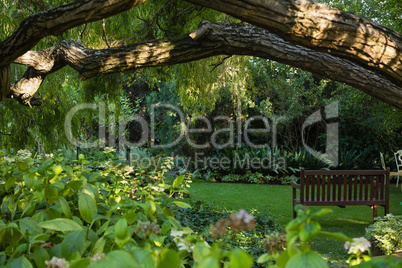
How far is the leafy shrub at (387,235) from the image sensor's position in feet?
13.6

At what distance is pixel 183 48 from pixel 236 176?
908cm

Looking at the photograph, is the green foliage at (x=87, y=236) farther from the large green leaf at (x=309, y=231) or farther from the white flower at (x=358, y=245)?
the white flower at (x=358, y=245)

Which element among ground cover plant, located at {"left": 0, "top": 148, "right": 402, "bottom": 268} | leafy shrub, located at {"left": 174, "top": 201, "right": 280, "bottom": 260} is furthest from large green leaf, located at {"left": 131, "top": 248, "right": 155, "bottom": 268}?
leafy shrub, located at {"left": 174, "top": 201, "right": 280, "bottom": 260}

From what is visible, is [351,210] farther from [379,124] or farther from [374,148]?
[374,148]

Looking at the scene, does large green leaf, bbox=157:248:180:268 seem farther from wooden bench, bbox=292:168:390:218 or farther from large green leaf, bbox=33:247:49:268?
wooden bench, bbox=292:168:390:218

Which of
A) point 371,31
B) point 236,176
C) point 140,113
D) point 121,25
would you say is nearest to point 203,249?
point 371,31

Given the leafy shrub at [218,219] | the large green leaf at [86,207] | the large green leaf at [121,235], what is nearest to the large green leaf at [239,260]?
the large green leaf at [121,235]

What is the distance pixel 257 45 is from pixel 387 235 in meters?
2.63

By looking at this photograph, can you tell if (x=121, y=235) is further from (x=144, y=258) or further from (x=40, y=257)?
(x=40, y=257)

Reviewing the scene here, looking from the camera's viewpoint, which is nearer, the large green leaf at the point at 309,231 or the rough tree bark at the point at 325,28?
the large green leaf at the point at 309,231

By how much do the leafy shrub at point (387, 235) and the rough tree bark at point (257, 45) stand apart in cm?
172

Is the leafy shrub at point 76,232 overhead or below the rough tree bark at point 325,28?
below

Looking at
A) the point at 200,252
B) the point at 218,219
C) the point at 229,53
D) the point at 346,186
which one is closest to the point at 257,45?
the point at 229,53

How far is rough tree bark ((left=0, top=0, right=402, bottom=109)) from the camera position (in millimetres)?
2264
